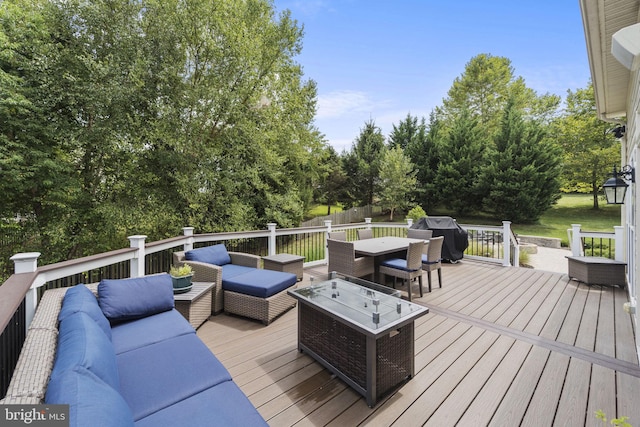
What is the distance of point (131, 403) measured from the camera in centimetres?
136

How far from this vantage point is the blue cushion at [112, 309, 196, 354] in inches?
77.5

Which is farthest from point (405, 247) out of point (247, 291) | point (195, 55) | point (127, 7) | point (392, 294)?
point (127, 7)

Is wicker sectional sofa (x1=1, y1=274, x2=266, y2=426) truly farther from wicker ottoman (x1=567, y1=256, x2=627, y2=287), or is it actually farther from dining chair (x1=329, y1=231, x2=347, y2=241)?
wicker ottoman (x1=567, y1=256, x2=627, y2=287)

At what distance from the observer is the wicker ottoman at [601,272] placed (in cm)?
445

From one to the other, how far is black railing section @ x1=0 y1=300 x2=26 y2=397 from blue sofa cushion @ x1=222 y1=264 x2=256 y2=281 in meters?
1.94

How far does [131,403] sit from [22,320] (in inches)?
43.5

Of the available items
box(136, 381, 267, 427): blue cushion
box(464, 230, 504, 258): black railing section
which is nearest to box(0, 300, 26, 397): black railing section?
box(136, 381, 267, 427): blue cushion

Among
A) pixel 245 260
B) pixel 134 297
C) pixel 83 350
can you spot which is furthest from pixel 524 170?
pixel 83 350

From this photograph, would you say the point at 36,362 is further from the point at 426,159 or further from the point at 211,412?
the point at 426,159

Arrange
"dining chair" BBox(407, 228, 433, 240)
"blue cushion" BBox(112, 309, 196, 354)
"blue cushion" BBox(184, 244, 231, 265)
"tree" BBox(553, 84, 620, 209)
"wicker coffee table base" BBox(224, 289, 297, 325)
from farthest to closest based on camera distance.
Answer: "tree" BBox(553, 84, 620, 209), "dining chair" BBox(407, 228, 433, 240), "blue cushion" BBox(184, 244, 231, 265), "wicker coffee table base" BBox(224, 289, 297, 325), "blue cushion" BBox(112, 309, 196, 354)

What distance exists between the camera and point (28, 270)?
2035 mm

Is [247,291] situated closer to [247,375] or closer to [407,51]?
[247,375]

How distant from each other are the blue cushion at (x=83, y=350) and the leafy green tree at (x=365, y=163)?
61.3ft
